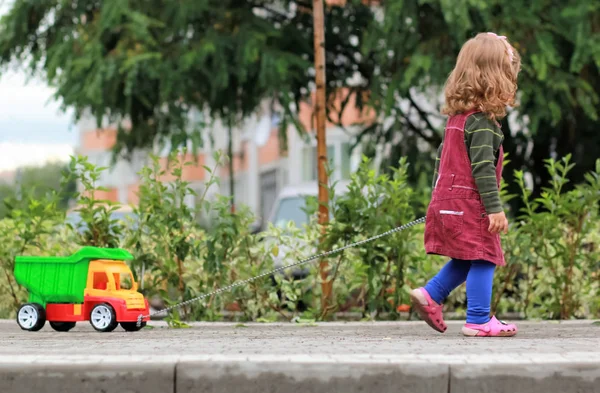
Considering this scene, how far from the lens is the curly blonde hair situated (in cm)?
599

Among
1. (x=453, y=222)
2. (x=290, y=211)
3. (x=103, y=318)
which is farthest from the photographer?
(x=290, y=211)

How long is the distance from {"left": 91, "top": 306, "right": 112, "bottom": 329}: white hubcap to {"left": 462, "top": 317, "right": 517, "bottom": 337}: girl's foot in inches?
78.5

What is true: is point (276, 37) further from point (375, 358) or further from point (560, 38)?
point (375, 358)

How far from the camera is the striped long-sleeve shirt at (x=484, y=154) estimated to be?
19.1 ft

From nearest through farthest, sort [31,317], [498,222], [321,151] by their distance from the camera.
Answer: [498,222]
[31,317]
[321,151]

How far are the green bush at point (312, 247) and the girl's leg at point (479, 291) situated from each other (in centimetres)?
148

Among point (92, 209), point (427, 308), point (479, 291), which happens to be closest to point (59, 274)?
point (92, 209)

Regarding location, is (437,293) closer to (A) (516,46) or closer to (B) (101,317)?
(B) (101,317)

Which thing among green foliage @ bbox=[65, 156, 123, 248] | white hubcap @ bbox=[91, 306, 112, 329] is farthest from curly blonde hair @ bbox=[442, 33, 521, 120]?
green foliage @ bbox=[65, 156, 123, 248]

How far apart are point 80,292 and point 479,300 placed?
2235 millimetres

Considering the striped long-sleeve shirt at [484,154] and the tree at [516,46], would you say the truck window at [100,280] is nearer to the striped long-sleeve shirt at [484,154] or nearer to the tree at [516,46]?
the striped long-sleeve shirt at [484,154]

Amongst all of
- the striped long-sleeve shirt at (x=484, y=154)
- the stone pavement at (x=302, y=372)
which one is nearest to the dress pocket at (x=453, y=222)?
the striped long-sleeve shirt at (x=484, y=154)

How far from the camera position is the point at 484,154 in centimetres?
586

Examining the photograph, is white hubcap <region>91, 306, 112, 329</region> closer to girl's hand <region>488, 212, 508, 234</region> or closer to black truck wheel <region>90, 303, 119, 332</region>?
black truck wheel <region>90, 303, 119, 332</region>
